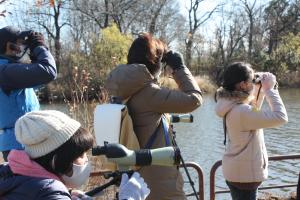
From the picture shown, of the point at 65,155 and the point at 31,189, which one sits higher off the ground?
the point at 65,155

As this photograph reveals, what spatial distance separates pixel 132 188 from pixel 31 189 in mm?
432

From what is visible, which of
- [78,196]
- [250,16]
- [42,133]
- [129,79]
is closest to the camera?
[42,133]

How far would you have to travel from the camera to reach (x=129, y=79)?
10.6ft

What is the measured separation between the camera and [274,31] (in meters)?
52.6

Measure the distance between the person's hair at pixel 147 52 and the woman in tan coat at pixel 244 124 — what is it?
70 centimetres

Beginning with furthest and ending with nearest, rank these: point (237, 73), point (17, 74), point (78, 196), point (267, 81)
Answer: point (267, 81) < point (237, 73) < point (17, 74) < point (78, 196)

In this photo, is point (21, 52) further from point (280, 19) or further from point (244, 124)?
point (280, 19)

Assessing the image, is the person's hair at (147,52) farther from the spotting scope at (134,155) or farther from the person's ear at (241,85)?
the spotting scope at (134,155)

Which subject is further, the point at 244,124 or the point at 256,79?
the point at 256,79

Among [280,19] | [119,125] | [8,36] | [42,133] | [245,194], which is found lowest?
[245,194]

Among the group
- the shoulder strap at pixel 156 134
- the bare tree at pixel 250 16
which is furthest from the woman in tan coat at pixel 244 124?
the bare tree at pixel 250 16

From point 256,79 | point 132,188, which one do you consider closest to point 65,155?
point 132,188

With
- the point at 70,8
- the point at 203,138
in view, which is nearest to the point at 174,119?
the point at 203,138

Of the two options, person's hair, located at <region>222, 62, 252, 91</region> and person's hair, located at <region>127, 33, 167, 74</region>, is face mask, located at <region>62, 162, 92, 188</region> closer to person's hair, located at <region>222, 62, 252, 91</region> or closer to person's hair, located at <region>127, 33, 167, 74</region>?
person's hair, located at <region>127, 33, 167, 74</region>
